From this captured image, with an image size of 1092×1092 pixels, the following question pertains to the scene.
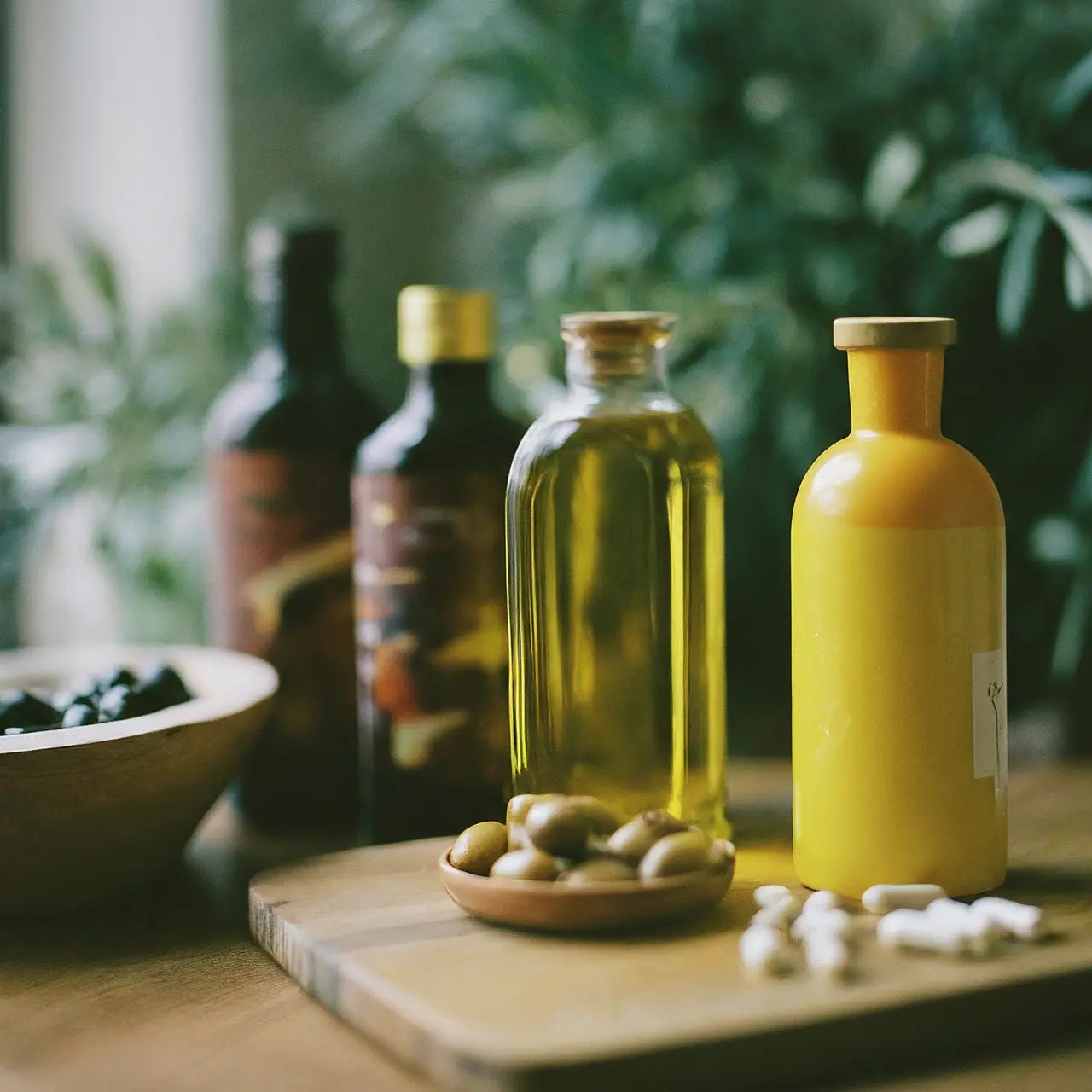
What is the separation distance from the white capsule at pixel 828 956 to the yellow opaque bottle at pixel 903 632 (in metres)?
0.08

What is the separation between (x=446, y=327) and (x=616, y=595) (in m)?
0.19

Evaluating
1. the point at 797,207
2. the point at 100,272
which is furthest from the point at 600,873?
the point at 100,272

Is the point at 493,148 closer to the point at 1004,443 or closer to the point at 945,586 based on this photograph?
the point at 1004,443

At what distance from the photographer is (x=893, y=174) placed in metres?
0.97

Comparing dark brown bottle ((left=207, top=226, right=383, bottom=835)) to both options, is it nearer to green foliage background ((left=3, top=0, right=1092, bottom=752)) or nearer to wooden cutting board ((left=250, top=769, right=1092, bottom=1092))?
wooden cutting board ((left=250, top=769, right=1092, bottom=1092))

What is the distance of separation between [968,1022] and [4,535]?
1010 mm

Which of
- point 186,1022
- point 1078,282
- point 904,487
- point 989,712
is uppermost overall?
point 1078,282

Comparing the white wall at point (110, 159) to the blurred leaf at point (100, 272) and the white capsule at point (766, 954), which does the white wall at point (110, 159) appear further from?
the white capsule at point (766, 954)

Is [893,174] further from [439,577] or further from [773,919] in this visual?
[773,919]

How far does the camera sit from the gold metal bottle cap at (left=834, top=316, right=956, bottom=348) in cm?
62

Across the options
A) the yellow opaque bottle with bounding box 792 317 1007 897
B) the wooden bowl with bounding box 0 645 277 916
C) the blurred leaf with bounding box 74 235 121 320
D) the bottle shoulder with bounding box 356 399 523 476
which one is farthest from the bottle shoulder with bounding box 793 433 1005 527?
the blurred leaf with bounding box 74 235 121 320

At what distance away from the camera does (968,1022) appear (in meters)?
0.52

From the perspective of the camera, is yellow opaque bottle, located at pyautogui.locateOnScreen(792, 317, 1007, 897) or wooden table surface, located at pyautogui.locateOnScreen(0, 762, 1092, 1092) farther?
yellow opaque bottle, located at pyautogui.locateOnScreen(792, 317, 1007, 897)

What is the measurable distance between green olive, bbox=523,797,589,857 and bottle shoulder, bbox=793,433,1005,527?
0.56 ft
